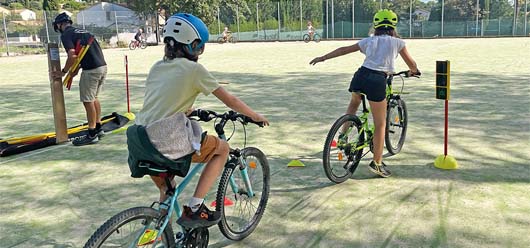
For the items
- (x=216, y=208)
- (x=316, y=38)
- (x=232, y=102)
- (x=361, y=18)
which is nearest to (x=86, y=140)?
(x=216, y=208)

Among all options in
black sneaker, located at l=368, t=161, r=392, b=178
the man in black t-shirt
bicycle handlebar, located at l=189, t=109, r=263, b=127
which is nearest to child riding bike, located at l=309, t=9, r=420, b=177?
black sneaker, located at l=368, t=161, r=392, b=178

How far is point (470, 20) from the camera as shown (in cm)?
4200

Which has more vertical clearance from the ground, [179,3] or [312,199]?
[179,3]

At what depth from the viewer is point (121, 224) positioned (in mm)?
2547

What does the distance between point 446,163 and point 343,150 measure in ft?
4.05

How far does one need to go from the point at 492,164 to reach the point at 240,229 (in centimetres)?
316

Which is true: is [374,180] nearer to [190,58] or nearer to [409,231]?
[409,231]

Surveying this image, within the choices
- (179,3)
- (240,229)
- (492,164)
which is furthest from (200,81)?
(179,3)

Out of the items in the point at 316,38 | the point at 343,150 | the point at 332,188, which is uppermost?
the point at 316,38

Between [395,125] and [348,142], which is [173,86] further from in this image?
[395,125]

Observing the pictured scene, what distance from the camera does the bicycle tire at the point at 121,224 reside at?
2475 mm

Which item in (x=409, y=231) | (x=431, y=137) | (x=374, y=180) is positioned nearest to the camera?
(x=409, y=231)

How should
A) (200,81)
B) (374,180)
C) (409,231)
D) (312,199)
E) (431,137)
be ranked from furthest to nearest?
(431,137) < (374,180) < (312,199) < (409,231) < (200,81)

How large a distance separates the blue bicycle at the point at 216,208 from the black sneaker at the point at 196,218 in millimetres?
58
